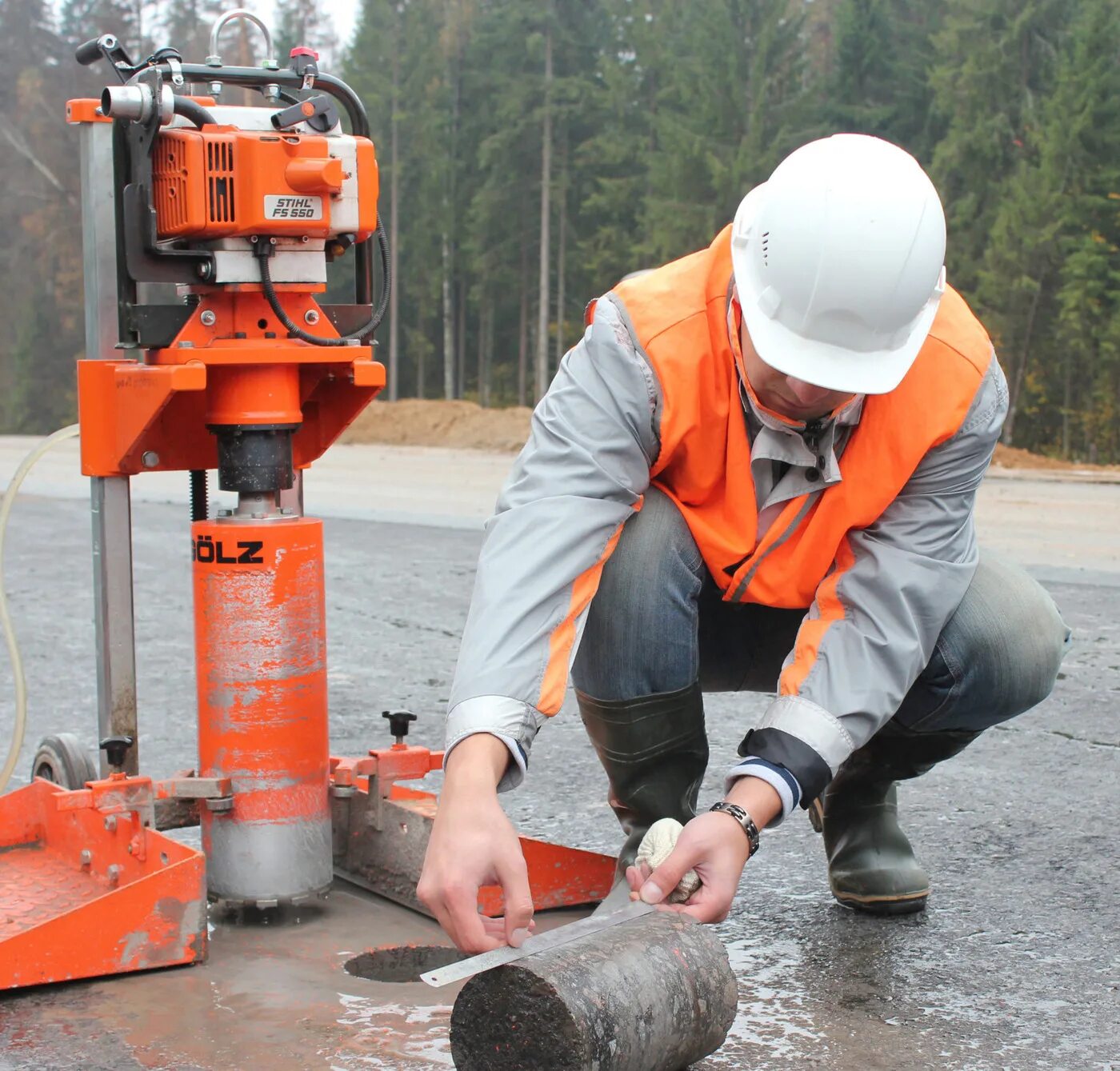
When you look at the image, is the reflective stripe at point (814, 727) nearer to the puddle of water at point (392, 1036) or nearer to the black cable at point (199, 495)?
the puddle of water at point (392, 1036)

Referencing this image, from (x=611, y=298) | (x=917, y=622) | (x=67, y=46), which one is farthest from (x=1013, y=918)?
(x=67, y=46)

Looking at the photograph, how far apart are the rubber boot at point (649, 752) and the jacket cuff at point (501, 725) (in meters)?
0.48

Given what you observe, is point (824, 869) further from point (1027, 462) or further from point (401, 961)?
point (1027, 462)

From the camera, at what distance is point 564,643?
2.06 metres

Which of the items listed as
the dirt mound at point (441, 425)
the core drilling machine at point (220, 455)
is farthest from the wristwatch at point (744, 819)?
the dirt mound at point (441, 425)

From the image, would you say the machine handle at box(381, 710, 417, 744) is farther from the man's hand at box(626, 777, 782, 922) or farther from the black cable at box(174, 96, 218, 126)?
the black cable at box(174, 96, 218, 126)

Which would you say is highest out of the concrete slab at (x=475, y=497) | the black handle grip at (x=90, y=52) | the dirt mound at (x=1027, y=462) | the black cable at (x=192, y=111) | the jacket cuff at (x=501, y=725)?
the black handle grip at (x=90, y=52)

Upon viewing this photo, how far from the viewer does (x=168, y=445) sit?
2.68m

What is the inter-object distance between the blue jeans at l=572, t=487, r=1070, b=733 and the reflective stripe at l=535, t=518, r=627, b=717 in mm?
146

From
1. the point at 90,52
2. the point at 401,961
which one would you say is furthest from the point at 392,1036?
the point at 90,52

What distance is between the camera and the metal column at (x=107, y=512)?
8.39 ft

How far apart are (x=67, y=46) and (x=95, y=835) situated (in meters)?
42.7

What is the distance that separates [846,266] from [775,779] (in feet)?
2.47

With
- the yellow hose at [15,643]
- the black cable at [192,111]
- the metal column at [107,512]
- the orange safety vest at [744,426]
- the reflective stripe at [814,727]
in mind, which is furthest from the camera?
the yellow hose at [15,643]
